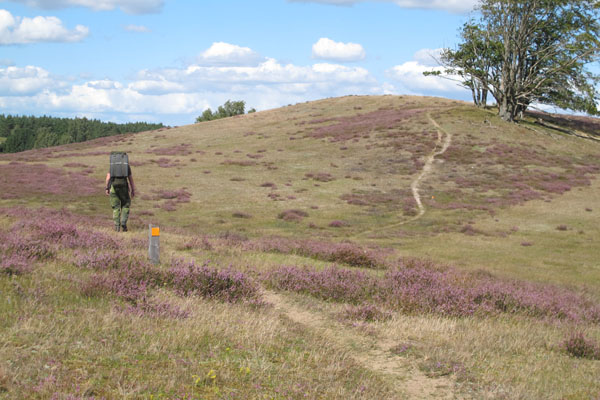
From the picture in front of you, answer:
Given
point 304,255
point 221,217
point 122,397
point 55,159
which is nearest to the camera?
point 122,397

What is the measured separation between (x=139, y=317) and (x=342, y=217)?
1200 inches

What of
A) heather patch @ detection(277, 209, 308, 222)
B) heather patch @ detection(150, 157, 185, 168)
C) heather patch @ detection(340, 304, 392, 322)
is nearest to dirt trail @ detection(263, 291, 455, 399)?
heather patch @ detection(340, 304, 392, 322)

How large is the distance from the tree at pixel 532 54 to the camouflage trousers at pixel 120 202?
69.8 m

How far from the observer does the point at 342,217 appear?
37906 mm

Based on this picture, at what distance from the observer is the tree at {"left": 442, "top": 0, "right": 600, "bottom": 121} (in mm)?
71188

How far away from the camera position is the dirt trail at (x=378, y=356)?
7.23 metres

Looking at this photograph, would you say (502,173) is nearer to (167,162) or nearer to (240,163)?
(240,163)

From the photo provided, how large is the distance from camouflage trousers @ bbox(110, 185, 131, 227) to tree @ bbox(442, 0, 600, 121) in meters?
69.8

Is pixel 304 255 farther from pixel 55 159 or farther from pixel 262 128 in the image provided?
pixel 262 128

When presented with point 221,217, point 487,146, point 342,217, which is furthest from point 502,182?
point 221,217

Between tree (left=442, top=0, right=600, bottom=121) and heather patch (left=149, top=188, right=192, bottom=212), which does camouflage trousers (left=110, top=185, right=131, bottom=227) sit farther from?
tree (left=442, top=0, right=600, bottom=121)

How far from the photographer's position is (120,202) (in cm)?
1941

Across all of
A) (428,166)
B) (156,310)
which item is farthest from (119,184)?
(428,166)

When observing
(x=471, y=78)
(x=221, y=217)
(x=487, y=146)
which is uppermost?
(x=471, y=78)
